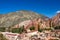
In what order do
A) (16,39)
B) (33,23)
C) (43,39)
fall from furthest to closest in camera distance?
1. (33,23)
2. (16,39)
3. (43,39)

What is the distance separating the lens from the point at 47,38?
39.5 m

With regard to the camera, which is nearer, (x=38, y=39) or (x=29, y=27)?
(x=38, y=39)

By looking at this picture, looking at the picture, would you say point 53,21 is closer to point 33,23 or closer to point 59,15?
point 59,15

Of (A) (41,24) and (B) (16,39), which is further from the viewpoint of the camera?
(A) (41,24)

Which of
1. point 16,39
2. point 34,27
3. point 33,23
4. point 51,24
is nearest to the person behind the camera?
point 16,39

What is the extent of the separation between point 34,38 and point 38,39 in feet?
4.62

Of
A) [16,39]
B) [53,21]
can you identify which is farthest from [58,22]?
[16,39]

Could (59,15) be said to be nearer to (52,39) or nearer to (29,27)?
(29,27)

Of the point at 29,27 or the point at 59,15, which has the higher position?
the point at 59,15

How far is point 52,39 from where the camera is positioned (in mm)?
38969

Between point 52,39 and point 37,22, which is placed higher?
point 37,22

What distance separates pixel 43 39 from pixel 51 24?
116 ft

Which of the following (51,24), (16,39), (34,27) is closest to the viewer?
(16,39)

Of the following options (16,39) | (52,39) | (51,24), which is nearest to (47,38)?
(52,39)
